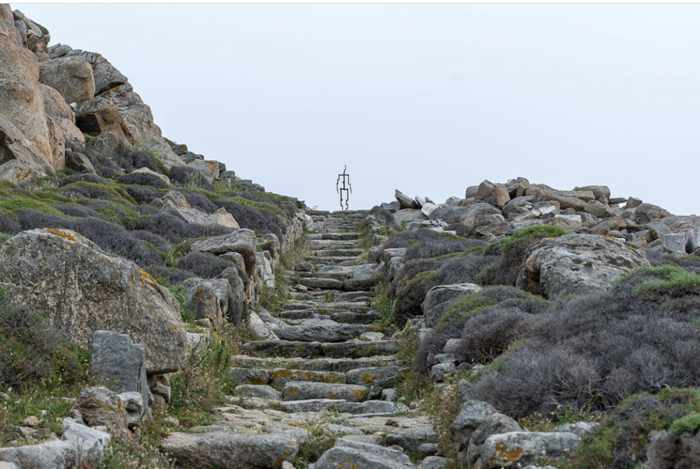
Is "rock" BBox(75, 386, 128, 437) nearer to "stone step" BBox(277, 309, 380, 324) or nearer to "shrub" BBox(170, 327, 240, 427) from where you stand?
"shrub" BBox(170, 327, 240, 427)

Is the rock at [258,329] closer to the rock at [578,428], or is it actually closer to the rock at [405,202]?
the rock at [578,428]

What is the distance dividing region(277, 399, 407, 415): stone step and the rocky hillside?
0.09 feet

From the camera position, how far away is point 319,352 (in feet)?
48.0

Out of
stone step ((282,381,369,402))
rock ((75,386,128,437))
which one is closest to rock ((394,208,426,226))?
stone step ((282,381,369,402))

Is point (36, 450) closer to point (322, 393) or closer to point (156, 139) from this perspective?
point (322, 393)

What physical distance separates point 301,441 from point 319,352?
18.7 feet

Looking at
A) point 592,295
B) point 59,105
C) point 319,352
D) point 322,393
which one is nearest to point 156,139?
point 59,105

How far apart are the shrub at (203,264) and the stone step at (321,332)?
1443 mm

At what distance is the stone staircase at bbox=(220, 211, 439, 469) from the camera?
934cm

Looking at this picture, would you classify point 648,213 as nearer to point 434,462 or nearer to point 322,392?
point 322,392

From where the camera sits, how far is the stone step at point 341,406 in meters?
11.2

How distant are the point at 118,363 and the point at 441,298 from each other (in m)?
6.80

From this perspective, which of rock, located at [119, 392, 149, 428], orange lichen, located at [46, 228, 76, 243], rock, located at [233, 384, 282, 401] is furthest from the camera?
rock, located at [233, 384, 282, 401]

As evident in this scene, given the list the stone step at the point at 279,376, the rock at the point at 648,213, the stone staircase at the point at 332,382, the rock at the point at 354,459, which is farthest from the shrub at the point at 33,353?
the rock at the point at 648,213
